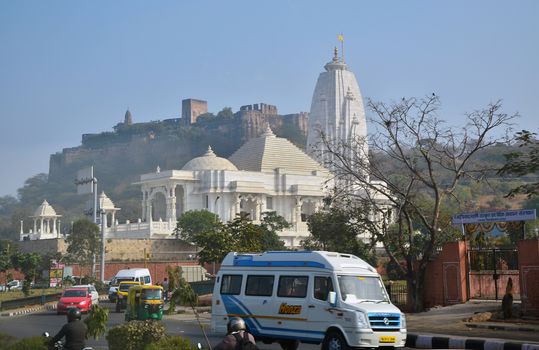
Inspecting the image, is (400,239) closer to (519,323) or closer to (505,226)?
(505,226)

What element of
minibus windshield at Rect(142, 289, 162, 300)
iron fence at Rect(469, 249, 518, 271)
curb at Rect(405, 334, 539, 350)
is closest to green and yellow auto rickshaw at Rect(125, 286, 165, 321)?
minibus windshield at Rect(142, 289, 162, 300)

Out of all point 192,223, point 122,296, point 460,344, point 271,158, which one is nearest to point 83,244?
point 192,223

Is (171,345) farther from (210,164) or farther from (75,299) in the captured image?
(210,164)

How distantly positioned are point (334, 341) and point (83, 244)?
54901 mm

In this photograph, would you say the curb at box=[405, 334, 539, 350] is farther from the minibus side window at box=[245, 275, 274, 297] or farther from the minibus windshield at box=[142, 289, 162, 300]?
the minibus windshield at box=[142, 289, 162, 300]

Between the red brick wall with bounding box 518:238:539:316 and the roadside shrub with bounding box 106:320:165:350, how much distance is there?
1505 centimetres

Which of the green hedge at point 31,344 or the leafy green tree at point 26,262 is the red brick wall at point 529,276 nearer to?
the green hedge at point 31,344

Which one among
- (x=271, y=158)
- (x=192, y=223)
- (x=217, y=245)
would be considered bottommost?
(x=217, y=245)

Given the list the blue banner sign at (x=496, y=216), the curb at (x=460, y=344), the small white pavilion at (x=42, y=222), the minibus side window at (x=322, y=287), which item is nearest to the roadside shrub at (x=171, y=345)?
the minibus side window at (x=322, y=287)

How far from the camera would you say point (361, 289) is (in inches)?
739

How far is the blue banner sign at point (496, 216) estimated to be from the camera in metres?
Answer: 29.7

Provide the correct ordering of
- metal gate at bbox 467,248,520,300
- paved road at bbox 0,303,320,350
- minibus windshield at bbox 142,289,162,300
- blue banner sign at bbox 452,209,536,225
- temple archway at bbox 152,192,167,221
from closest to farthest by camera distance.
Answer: paved road at bbox 0,303,320,350 → blue banner sign at bbox 452,209,536,225 → minibus windshield at bbox 142,289,162,300 → metal gate at bbox 467,248,520,300 → temple archway at bbox 152,192,167,221

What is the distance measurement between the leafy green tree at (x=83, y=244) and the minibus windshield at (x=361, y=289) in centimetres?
5179

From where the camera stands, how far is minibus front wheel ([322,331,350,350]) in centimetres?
1797
